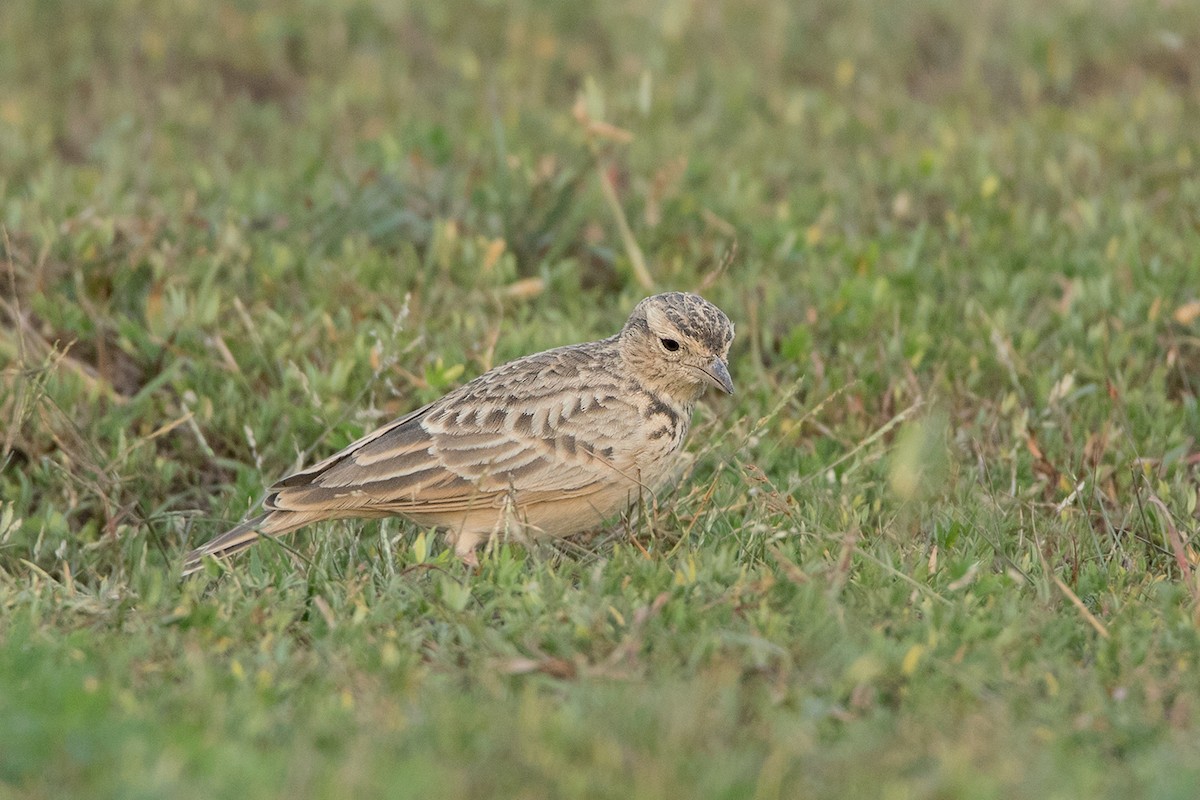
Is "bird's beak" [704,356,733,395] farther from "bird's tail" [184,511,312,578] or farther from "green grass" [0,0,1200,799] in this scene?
"bird's tail" [184,511,312,578]

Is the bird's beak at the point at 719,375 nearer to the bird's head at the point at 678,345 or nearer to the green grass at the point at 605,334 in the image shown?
the bird's head at the point at 678,345

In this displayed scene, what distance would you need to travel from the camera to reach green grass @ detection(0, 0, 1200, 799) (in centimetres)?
401

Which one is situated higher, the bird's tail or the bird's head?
the bird's head

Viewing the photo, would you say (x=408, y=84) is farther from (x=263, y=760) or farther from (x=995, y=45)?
(x=263, y=760)

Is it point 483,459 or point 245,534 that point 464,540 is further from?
point 245,534

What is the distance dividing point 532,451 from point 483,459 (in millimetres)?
175

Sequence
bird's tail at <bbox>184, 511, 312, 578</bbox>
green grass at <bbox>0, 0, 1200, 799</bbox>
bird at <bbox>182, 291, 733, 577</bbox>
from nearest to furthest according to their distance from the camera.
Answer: green grass at <bbox>0, 0, 1200, 799</bbox>
bird's tail at <bbox>184, 511, 312, 578</bbox>
bird at <bbox>182, 291, 733, 577</bbox>

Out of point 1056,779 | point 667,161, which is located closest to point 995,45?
point 667,161

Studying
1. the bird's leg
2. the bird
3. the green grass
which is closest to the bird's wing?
the bird

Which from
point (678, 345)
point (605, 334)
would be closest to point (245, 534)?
point (678, 345)

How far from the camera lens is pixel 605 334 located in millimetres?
7664

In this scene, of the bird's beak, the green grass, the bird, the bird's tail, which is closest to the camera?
the green grass

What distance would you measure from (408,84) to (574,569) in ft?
21.0

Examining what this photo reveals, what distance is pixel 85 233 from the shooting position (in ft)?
24.9
